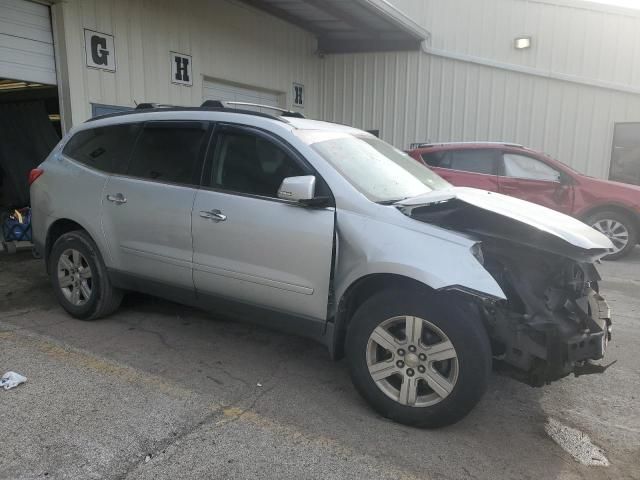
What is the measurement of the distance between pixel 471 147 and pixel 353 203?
6.38 meters

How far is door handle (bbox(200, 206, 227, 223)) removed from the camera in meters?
3.56

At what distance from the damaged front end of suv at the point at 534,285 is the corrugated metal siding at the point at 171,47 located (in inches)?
252

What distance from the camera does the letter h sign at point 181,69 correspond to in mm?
8938

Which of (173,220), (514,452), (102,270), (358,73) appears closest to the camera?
(514,452)

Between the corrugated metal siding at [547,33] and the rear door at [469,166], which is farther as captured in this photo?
the corrugated metal siding at [547,33]

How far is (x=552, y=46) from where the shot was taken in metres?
11.3

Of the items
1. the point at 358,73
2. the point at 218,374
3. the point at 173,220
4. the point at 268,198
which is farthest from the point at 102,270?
the point at 358,73

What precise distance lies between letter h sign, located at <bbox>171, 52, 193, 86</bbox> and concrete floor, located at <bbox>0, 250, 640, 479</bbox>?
5842 mm

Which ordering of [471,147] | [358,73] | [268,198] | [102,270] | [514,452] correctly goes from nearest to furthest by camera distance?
[514,452], [268,198], [102,270], [471,147], [358,73]

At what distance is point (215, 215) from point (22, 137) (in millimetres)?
7571

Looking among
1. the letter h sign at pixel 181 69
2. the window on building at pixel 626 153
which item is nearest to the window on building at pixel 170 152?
the letter h sign at pixel 181 69

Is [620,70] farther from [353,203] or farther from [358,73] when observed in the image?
[353,203]

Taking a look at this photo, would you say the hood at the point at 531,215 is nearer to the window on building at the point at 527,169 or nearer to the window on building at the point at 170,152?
the window on building at the point at 170,152

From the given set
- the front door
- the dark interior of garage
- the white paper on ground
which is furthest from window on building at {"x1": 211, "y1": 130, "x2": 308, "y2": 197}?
the dark interior of garage
